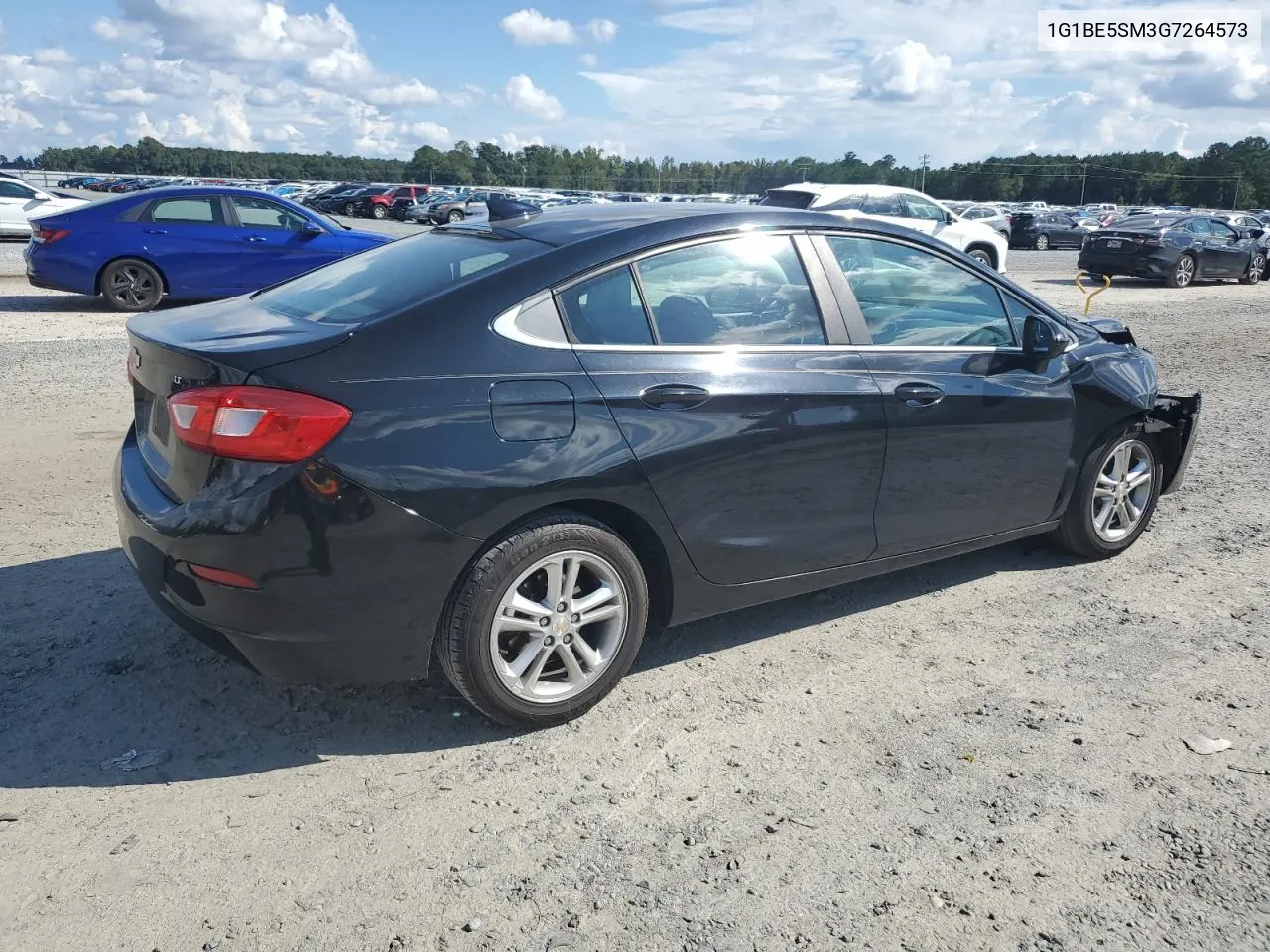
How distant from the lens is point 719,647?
4.14 metres

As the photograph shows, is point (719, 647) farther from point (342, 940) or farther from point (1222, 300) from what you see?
point (1222, 300)

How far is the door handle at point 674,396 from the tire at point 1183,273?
21.3 m

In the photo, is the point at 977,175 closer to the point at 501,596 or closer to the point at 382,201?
the point at 382,201

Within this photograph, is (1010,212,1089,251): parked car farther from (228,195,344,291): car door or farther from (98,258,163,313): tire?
(98,258,163,313): tire

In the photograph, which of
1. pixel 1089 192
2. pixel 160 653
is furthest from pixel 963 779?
pixel 1089 192

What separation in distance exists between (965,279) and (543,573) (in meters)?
2.37

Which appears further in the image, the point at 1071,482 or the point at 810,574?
the point at 1071,482

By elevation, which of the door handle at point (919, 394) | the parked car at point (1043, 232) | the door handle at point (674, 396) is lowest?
the parked car at point (1043, 232)

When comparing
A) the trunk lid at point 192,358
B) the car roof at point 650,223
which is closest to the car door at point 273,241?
the car roof at point 650,223

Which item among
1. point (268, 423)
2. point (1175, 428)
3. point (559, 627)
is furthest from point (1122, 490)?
point (268, 423)

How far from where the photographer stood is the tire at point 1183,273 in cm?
2158

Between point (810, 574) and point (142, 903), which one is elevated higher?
point (810, 574)

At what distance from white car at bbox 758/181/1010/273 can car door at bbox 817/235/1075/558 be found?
14.3m

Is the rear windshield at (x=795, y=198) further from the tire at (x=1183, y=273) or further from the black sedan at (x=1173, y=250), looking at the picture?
the tire at (x=1183, y=273)
